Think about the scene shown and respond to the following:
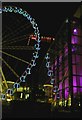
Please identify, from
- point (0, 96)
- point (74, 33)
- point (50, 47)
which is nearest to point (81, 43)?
point (74, 33)

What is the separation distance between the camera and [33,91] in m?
16.3

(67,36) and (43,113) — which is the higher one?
(67,36)

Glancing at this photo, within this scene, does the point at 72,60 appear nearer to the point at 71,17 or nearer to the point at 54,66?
the point at 71,17

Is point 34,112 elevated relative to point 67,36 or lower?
lower

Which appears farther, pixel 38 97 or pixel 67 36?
pixel 67 36

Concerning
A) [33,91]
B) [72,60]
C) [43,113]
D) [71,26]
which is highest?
[71,26]

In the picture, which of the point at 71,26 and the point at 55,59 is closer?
A: the point at 71,26

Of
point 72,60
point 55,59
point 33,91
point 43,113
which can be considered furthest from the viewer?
point 55,59

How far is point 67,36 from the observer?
4103 centimetres

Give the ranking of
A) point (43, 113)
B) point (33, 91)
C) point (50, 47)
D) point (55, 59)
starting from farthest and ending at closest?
point (50, 47) < point (55, 59) < point (33, 91) < point (43, 113)

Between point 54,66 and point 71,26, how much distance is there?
41.8 ft

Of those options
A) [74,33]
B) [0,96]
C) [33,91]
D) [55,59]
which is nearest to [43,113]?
[33,91]

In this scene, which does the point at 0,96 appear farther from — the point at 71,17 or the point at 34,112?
the point at 71,17

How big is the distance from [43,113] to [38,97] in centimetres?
245
